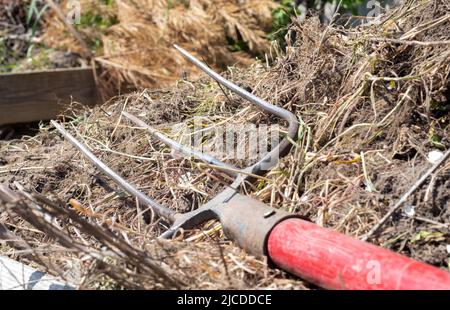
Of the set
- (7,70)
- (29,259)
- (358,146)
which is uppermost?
(358,146)

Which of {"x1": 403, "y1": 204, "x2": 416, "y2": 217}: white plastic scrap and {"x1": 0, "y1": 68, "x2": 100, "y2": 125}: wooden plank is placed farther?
{"x1": 0, "y1": 68, "x2": 100, "y2": 125}: wooden plank

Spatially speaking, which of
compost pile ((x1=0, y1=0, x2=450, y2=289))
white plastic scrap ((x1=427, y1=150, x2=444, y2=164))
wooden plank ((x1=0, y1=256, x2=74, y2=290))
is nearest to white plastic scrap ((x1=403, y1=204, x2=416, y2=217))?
compost pile ((x1=0, y1=0, x2=450, y2=289))

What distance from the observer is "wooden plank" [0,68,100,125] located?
4.37 meters

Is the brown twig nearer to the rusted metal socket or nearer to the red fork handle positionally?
the rusted metal socket

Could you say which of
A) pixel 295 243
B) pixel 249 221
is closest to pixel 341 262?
pixel 295 243

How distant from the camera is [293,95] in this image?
7.43 feet

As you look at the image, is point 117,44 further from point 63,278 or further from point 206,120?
point 63,278

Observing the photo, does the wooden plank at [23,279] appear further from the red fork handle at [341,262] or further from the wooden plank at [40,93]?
the wooden plank at [40,93]

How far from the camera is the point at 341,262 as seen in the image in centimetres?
144

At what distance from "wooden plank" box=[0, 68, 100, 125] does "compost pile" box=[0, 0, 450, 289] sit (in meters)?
1.77

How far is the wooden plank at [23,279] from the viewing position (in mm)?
1634

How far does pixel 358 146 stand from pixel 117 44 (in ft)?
10.4

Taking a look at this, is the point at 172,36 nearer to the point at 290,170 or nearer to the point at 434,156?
the point at 290,170
